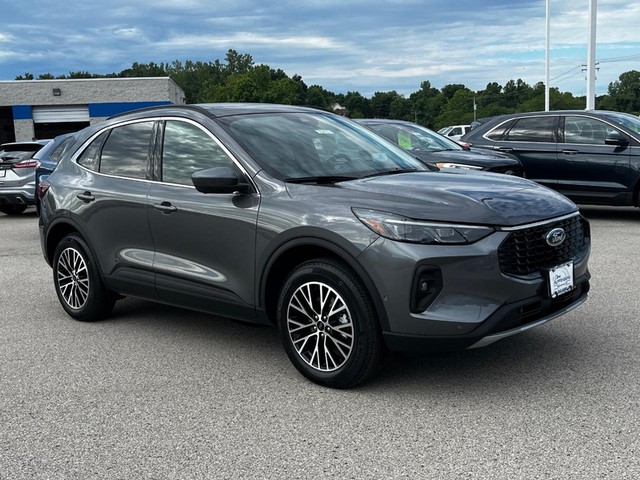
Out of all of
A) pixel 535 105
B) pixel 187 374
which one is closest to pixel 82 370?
pixel 187 374

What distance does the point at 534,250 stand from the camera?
13.6ft

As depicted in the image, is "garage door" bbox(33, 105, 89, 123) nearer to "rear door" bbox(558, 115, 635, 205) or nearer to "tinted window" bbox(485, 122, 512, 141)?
"tinted window" bbox(485, 122, 512, 141)

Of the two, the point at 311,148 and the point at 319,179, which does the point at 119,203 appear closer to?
the point at 311,148

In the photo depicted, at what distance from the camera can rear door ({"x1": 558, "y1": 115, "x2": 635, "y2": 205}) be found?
11102 mm

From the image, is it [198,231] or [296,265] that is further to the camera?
[198,231]

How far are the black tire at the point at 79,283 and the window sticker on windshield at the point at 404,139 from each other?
6.34m

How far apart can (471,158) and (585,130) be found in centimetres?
225

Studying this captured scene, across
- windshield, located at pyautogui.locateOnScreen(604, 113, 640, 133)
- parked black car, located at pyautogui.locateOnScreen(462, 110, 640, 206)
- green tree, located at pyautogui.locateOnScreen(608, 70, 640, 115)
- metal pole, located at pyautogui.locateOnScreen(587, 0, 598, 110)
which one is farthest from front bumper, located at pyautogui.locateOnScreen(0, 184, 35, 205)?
green tree, located at pyautogui.locateOnScreen(608, 70, 640, 115)

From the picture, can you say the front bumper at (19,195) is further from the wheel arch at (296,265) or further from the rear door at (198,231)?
the wheel arch at (296,265)

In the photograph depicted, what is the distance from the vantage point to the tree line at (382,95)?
12206 cm

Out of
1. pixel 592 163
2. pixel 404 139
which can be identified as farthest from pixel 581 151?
pixel 404 139

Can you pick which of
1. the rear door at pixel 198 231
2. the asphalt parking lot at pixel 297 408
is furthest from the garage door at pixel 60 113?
the rear door at pixel 198 231

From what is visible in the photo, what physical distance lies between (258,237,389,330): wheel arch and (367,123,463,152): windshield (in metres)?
6.88

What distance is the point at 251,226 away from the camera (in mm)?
4621
